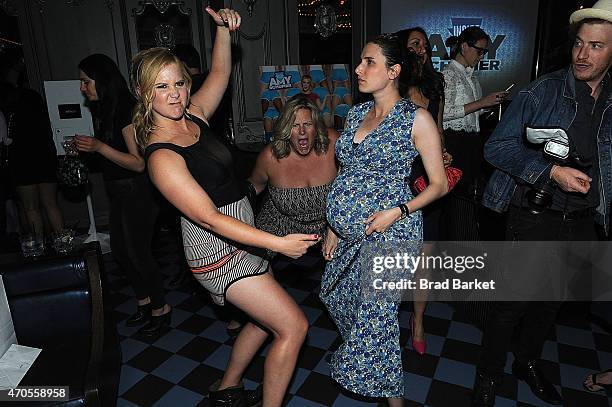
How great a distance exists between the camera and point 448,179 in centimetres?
238

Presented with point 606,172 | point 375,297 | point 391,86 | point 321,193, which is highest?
point 391,86

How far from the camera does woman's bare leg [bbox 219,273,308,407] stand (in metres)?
1.88

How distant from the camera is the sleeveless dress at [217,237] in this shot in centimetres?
183

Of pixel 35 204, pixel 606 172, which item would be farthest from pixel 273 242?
pixel 35 204

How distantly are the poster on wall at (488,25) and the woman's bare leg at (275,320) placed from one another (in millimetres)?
4523

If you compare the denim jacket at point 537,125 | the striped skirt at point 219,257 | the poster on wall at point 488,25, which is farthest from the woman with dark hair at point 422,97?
the poster on wall at point 488,25

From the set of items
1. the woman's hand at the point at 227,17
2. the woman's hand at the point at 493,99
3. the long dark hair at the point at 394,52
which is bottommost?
the woman's hand at the point at 493,99

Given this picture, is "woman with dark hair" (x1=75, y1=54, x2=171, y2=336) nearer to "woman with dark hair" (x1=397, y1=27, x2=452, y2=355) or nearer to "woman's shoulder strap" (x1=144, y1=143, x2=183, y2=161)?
"woman's shoulder strap" (x1=144, y1=143, x2=183, y2=161)

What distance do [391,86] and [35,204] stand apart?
3.73 meters

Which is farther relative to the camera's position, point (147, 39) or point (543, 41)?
point (543, 41)

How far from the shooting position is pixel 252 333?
2.21m

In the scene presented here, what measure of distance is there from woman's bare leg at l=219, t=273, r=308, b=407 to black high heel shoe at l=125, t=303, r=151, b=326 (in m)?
1.50

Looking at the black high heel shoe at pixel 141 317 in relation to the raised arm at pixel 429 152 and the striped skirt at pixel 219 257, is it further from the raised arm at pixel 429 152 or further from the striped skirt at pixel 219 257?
the raised arm at pixel 429 152

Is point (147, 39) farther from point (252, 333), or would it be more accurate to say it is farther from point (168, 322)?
point (252, 333)
